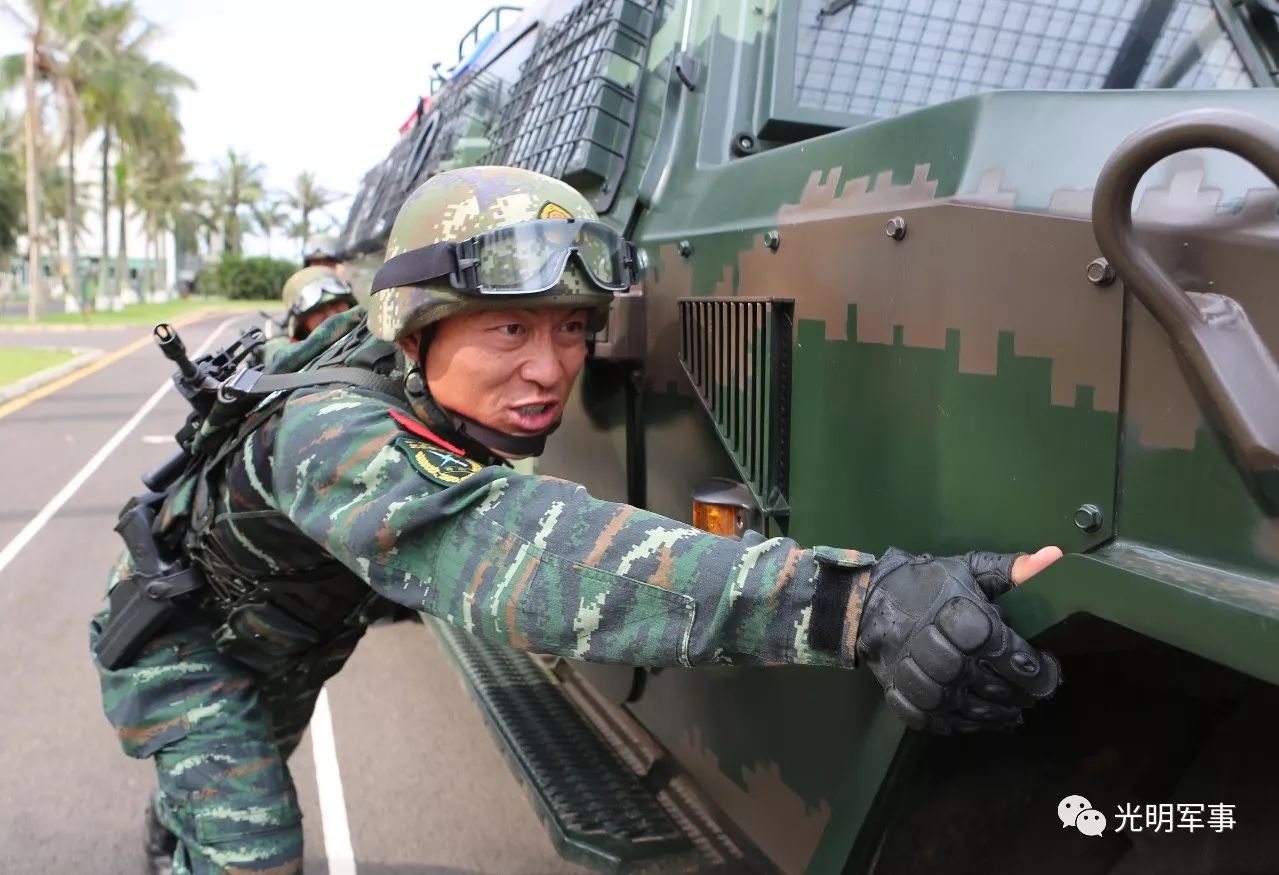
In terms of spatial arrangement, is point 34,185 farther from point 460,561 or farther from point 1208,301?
point 1208,301

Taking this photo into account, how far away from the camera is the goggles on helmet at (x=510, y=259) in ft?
5.65

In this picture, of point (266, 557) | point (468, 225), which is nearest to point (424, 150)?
point (266, 557)

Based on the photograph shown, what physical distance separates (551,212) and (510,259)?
0.13 m

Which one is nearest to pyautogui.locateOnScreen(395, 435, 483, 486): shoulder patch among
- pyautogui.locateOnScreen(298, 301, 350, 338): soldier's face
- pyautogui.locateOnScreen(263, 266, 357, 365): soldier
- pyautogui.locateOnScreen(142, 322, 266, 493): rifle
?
pyautogui.locateOnScreen(142, 322, 266, 493): rifle

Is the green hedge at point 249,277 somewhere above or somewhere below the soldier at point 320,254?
below

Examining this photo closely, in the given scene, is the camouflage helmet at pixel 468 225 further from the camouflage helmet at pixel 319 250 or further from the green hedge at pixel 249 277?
the green hedge at pixel 249 277

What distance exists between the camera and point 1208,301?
1.12 meters

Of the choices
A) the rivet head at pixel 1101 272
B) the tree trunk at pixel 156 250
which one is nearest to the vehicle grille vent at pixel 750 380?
the rivet head at pixel 1101 272

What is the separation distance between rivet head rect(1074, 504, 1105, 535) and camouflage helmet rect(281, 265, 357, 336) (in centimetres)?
432

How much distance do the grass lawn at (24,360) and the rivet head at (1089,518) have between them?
14571mm

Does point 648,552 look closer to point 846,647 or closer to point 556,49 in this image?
point 846,647

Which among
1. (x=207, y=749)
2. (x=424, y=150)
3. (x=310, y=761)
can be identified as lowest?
(x=310, y=761)

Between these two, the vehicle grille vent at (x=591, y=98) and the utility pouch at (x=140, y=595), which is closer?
the utility pouch at (x=140, y=595)

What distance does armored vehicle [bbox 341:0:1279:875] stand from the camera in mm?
1125
